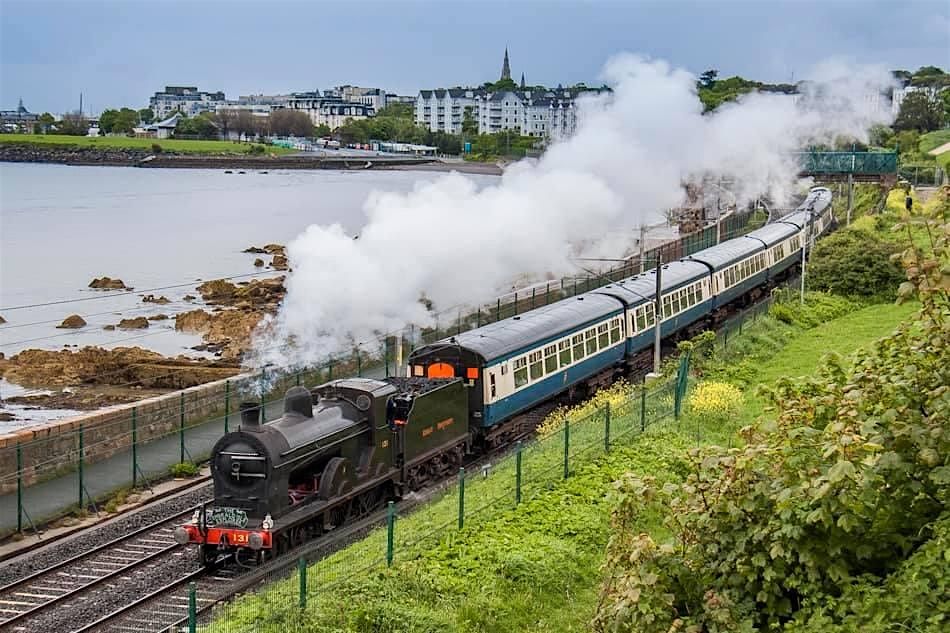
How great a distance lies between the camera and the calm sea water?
58188mm

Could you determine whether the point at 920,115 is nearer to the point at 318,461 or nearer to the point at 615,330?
the point at 615,330

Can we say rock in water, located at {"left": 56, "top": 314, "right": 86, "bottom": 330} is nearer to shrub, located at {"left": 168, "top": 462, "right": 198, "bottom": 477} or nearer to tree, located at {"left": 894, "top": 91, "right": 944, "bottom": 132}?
shrub, located at {"left": 168, "top": 462, "right": 198, "bottom": 477}

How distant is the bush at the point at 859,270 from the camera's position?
4138cm

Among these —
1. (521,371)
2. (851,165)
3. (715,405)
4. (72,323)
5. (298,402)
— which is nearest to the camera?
(298,402)

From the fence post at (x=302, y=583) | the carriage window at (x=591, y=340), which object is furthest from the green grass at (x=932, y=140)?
the fence post at (x=302, y=583)

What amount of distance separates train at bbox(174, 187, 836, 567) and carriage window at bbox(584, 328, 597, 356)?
6 centimetres

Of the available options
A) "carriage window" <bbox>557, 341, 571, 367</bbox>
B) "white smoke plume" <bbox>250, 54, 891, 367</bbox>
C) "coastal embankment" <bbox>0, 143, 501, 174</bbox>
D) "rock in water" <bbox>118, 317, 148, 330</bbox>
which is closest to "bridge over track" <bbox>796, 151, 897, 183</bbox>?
"white smoke plume" <bbox>250, 54, 891, 367</bbox>

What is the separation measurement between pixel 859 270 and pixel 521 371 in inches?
877

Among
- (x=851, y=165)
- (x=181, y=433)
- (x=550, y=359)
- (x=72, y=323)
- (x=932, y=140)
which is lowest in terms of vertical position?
(x=72, y=323)

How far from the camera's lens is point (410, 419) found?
20.0 meters

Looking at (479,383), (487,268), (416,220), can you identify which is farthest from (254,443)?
(487,268)

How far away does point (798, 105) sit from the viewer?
52625mm

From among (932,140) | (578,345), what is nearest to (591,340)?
(578,345)

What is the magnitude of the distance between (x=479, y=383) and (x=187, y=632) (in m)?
10.5
